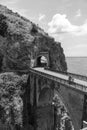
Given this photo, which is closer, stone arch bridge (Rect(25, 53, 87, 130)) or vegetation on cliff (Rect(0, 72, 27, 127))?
stone arch bridge (Rect(25, 53, 87, 130))

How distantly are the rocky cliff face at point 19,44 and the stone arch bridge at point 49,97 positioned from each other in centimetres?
766

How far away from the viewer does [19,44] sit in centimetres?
4500

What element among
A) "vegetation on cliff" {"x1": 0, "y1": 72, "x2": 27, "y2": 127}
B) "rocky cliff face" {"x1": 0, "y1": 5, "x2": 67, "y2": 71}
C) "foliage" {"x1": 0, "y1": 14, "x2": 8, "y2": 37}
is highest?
"foliage" {"x1": 0, "y1": 14, "x2": 8, "y2": 37}

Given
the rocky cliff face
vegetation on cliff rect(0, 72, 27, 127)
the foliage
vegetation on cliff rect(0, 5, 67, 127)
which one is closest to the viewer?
vegetation on cliff rect(0, 72, 27, 127)

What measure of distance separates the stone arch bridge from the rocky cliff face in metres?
7.66

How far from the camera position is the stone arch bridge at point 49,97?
19.3 m

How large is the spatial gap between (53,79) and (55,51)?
2768cm

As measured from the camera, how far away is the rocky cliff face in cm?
4413

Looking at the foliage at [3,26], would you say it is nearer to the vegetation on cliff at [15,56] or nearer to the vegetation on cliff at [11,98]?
the vegetation on cliff at [15,56]

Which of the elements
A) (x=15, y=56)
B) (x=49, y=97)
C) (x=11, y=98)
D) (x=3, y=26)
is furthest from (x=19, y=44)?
(x=49, y=97)

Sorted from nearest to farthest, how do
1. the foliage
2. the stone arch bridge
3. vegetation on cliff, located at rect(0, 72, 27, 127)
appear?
the stone arch bridge → vegetation on cliff, located at rect(0, 72, 27, 127) → the foliage

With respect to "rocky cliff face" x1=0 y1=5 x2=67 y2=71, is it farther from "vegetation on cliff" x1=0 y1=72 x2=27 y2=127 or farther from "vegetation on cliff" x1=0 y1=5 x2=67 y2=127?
"vegetation on cliff" x1=0 y1=72 x2=27 y2=127

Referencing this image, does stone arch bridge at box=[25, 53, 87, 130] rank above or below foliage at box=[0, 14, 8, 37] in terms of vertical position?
below

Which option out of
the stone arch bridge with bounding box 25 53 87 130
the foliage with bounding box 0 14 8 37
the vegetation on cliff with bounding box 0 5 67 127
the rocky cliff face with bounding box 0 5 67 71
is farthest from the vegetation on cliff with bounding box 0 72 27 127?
the foliage with bounding box 0 14 8 37
